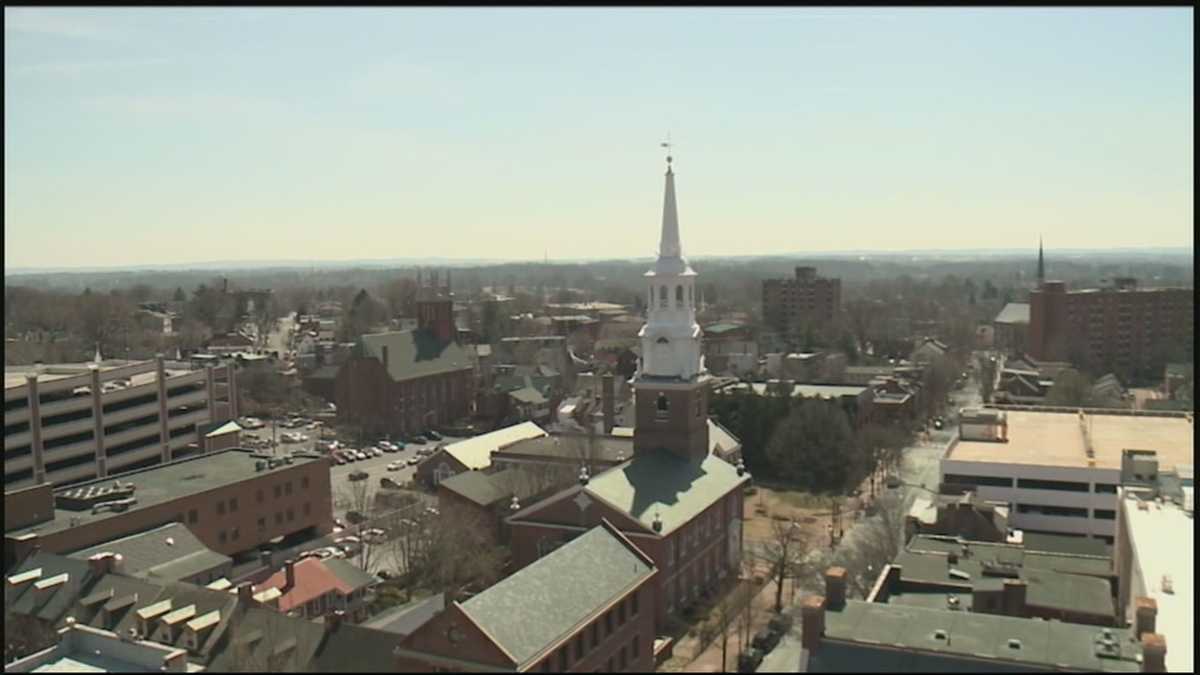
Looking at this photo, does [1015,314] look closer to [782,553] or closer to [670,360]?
[670,360]

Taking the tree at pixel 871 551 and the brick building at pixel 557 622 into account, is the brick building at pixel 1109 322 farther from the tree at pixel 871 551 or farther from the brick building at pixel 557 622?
the brick building at pixel 557 622

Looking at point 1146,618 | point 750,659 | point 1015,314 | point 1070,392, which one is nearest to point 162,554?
point 750,659

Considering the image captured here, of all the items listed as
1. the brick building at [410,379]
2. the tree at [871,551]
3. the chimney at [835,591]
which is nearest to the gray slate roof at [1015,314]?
the brick building at [410,379]

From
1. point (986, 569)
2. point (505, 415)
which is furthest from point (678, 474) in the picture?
point (505, 415)

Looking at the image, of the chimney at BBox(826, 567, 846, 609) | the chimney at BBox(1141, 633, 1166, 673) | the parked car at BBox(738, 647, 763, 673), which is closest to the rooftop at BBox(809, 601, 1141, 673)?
the chimney at BBox(826, 567, 846, 609)

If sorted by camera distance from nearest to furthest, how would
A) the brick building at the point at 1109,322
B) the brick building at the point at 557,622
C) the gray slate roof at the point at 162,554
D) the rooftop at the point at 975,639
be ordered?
the brick building at the point at 557,622, the rooftop at the point at 975,639, the gray slate roof at the point at 162,554, the brick building at the point at 1109,322
